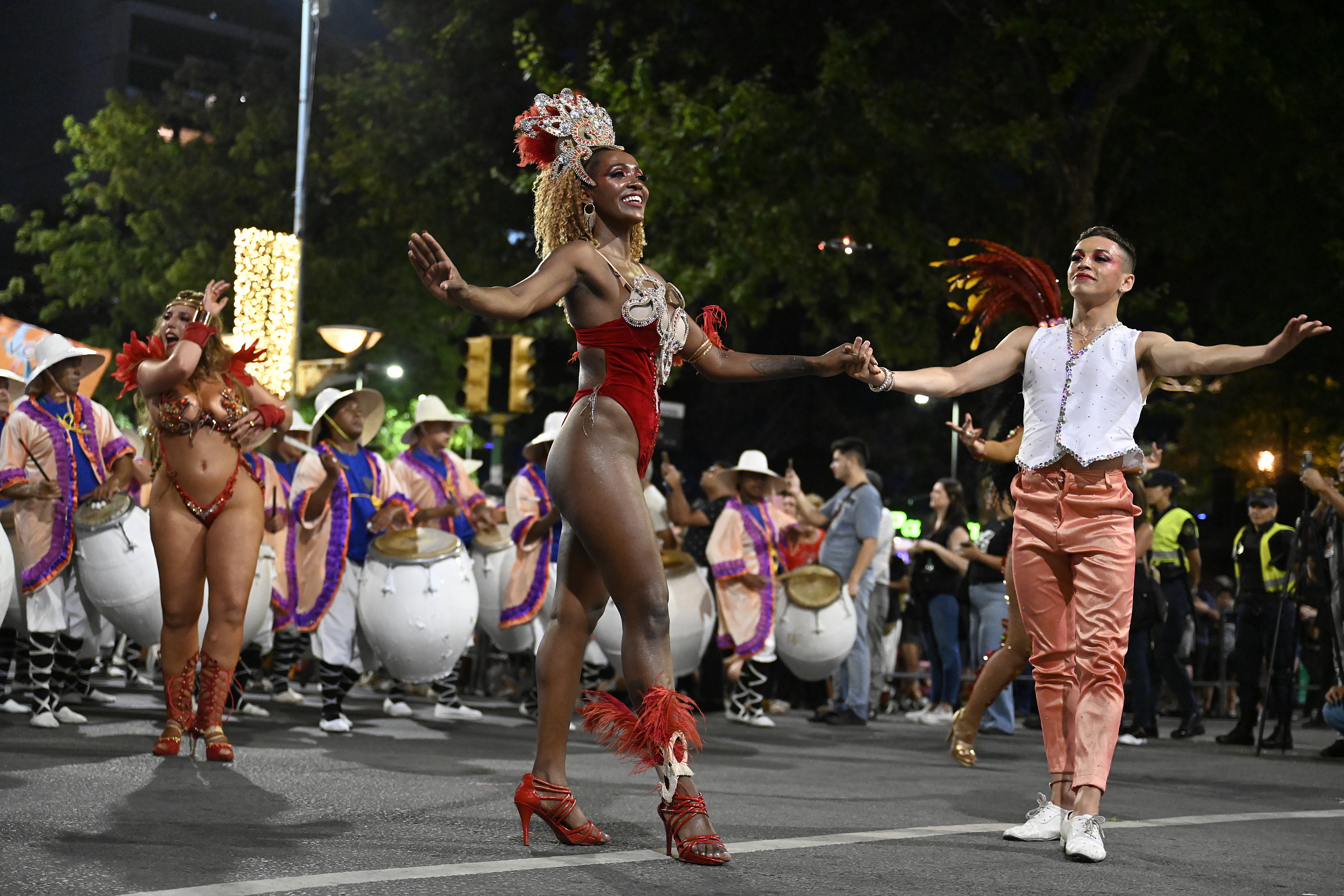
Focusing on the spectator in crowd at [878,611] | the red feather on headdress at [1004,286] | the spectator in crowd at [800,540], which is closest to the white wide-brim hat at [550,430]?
the spectator in crowd at [800,540]

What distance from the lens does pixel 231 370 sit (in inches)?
276

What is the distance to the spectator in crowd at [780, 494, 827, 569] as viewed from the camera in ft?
42.7

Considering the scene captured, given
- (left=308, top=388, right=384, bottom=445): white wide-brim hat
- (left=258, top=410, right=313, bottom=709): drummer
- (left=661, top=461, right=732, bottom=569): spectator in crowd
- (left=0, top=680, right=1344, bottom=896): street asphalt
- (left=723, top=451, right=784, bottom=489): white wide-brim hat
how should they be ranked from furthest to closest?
(left=661, top=461, right=732, bottom=569): spectator in crowd, (left=723, top=451, right=784, bottom=489): white wide-brim hat, (left=258, top=410, right=313, bottom=709): drummer, (left=308, top=388, right=384, bottom=445): white wide-brim hat, (left=0, top=680, right=1344, bottom=896): street asphalt

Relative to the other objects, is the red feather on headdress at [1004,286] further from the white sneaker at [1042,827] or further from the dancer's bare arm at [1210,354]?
the white sneaker at [1042,827]

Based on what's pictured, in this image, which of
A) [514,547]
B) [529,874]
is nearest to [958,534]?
[514,547]

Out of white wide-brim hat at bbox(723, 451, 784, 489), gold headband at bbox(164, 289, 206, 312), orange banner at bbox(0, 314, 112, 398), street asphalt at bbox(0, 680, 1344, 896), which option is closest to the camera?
street asphalt at bbox(0, 680, 1344, 896)

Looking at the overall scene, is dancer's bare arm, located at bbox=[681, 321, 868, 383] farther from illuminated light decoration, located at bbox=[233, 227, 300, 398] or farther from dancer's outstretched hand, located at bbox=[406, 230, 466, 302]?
illuminated light decoration, located at bbox=[233, 227, 300, 398]

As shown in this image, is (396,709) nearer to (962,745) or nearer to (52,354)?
(52,354)

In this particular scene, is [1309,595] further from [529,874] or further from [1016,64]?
[529,874]

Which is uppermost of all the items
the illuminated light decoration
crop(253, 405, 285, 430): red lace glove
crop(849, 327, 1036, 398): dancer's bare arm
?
the illuminated light decoration

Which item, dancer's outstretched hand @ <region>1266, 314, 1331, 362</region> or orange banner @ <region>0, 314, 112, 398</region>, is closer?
dancer's outstretched hand @ <region>1266, 314, 1331, 362</region>

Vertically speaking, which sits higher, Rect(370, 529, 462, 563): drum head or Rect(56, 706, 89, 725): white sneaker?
Rect(370, 529, 462, 563): drum head

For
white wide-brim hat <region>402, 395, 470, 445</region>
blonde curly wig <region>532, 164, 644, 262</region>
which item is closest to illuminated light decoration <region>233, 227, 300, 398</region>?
white wide-brim hat <region>402, 395, 470, 445</region>

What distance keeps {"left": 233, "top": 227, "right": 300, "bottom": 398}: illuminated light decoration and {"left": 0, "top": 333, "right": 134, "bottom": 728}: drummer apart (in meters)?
7.96
